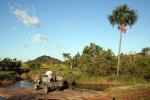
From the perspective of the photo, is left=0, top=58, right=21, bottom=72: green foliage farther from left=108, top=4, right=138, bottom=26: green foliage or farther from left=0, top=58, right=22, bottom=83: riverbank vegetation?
left=108, top=4, right=138, bottom=26: green foliage

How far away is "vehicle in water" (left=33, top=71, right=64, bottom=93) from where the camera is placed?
89.7 feet

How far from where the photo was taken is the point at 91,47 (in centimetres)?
7175

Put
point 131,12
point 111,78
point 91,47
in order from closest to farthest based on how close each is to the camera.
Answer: point 111,78, point 131,12, point 91,47

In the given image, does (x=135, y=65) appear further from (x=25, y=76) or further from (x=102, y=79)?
(x=25, y=76)

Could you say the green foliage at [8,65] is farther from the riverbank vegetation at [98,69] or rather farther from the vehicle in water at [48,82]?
the vehicle in water at [48,82]

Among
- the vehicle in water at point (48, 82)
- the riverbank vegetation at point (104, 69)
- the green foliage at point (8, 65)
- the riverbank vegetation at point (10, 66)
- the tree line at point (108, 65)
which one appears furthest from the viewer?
the green foliage at point (8, 65)

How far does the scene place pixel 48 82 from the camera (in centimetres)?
2742

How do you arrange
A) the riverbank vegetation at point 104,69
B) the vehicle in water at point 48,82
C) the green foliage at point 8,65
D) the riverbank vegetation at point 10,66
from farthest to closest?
the green foliage at point 8,65 < the riverbank vegetation at point 10,66 < the riverbank vegetation at point 104,69 < the vehicle in water at point 48,82

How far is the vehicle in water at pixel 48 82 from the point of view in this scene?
89.7 ft

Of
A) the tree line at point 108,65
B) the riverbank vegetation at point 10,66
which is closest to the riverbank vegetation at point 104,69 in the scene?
the tree line at point 108,65

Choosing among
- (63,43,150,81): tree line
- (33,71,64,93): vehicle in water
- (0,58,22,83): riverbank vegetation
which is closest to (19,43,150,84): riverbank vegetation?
(63,43,150,81): tree line

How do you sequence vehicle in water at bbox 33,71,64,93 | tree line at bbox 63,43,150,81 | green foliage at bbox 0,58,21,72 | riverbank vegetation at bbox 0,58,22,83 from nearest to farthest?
vehicle in water at bbox 33,71,64,93 → tree line at bbox 63,43,150,81 → riverbank vegetation at bbox 0,58,22,83 → green foliage at bbox 0,58,21,72

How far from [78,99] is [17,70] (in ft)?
154

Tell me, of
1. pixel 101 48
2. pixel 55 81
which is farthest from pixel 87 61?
pixel 55 81
